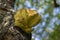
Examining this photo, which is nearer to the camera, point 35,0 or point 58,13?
point 35,0

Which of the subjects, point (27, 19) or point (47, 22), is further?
point (47, 22)

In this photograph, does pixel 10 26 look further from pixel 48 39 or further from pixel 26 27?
pixel 48 39

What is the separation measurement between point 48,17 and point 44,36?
314mm

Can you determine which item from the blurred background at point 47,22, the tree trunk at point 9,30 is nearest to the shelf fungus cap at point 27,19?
the tree trunk at point 9,30

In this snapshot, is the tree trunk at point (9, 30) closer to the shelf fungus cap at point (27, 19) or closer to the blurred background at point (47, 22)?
the shelf fungus cap at point (27, 19)

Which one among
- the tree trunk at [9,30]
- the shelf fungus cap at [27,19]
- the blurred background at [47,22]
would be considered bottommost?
the blurred background at [47,22]

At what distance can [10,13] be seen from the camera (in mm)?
803

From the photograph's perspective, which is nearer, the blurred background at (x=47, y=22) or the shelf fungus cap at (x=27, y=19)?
the shelf fungus cap at (x=27, y=19)

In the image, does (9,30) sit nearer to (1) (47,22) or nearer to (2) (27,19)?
(2) (27,19)

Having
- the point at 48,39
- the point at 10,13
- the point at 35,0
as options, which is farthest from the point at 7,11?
the point at 48,39

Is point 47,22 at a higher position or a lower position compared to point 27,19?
lower

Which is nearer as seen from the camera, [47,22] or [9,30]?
[9,30]

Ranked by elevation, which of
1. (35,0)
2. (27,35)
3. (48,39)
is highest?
(27,35)

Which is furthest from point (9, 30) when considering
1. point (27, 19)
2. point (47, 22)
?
point (47, 22)
